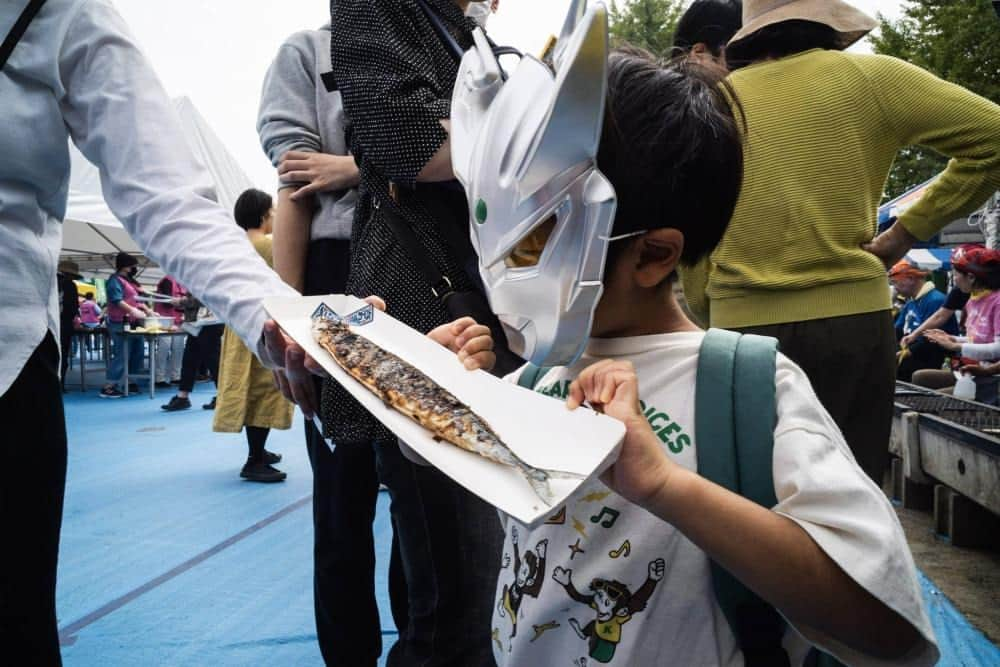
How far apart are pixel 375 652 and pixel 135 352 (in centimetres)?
871

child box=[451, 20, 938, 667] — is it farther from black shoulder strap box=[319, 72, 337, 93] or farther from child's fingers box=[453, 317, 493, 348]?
black shoulder strap box=[319, 72, 337, 93]

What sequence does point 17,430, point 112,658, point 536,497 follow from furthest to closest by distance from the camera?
point 112,658
point 17,430
point 536,497

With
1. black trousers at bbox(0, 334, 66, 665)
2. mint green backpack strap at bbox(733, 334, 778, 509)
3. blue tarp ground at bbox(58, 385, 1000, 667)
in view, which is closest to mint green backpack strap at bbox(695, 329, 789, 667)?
mint green backpack strap at bbox(733, 334, 778, 509)

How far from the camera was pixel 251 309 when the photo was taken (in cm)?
108

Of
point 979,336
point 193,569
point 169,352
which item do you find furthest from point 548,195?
point 169,352

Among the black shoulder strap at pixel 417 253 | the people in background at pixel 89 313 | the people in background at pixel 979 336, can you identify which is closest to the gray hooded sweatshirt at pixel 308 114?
the black shoulder strap at pixel 417 253

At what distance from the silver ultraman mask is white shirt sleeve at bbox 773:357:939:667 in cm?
23

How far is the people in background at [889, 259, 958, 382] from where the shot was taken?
584 centimetres

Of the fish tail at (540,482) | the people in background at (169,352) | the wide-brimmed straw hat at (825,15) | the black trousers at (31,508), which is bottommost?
the people in background at (169,352)

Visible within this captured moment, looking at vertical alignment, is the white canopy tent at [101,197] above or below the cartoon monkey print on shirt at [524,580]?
below

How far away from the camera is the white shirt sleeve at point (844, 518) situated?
0.63 meters

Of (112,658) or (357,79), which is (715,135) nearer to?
(357,79)

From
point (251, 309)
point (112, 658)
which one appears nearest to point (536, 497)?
point (251, 309)

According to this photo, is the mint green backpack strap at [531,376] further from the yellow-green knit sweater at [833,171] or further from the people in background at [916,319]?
the people in background at [916,319]
